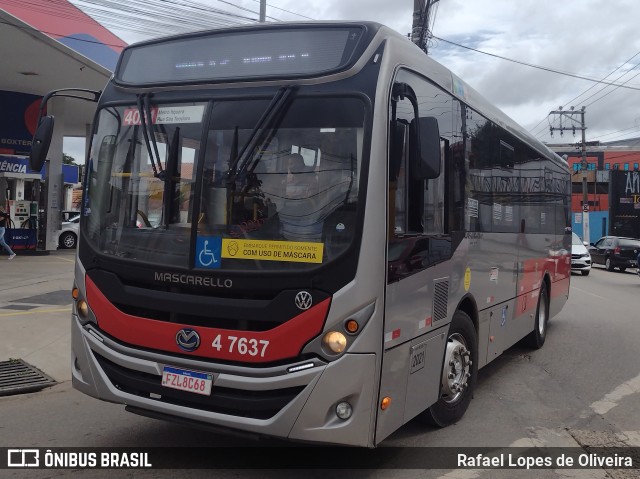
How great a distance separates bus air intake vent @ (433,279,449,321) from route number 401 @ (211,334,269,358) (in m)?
1.54

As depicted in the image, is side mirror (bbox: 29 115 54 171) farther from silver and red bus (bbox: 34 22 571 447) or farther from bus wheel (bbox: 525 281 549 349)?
bus wheel (bbox: 525 281 549 349)

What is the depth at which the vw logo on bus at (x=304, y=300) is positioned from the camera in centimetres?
370

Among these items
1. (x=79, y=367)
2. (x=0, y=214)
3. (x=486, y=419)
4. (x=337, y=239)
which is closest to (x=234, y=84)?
(x=337, y=239)

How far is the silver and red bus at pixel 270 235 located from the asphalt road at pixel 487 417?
60cm

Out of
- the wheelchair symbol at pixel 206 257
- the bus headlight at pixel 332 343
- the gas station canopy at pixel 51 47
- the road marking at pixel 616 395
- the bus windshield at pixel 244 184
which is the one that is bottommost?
the road marking at pixel 616 395

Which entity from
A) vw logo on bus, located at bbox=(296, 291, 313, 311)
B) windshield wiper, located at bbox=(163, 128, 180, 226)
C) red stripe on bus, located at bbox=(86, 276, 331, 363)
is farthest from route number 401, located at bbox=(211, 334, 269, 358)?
windshield wiper, located at bbox=(163, 128, 180, 226)

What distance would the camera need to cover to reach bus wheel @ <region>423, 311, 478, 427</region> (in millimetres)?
5074

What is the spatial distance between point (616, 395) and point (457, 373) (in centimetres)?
248

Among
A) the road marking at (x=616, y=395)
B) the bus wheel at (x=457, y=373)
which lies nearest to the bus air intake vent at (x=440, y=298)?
the bus wheel at (x=457, y=373)

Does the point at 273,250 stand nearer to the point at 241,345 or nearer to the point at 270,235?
the point at 270,235

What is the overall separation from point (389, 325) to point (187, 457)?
6.10 feet

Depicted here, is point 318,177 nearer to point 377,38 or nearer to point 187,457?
point 377,38

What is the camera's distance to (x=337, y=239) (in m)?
3.79

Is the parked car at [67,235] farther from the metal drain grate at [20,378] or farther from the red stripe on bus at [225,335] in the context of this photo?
the red stripe on bus at [225,335]
